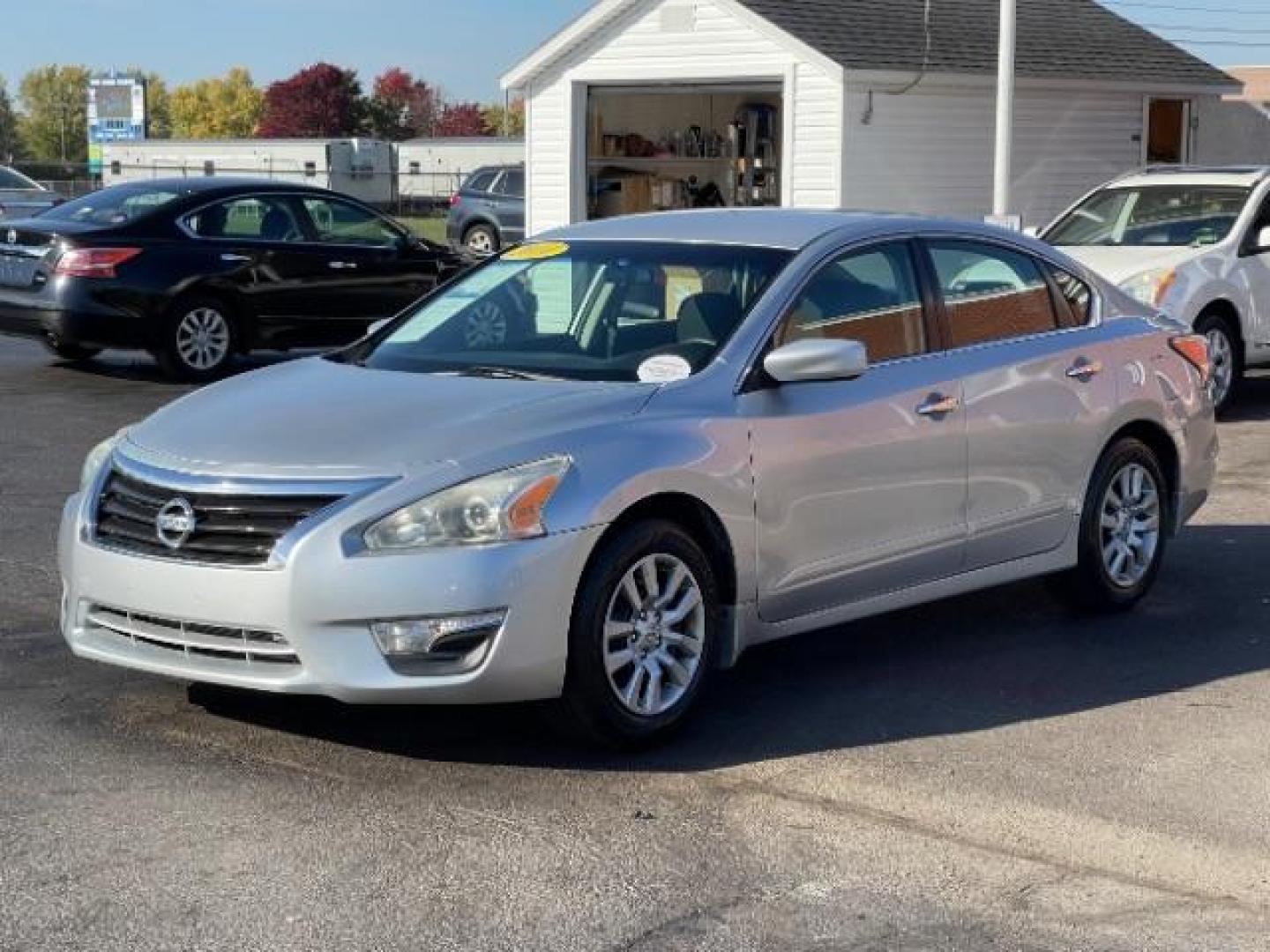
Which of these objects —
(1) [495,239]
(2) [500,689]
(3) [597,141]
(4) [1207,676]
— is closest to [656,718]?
(2) [500,689]

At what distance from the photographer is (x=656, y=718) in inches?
227

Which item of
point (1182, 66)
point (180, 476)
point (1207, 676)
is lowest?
point (1207, 676)

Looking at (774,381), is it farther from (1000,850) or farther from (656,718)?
(1000,850)

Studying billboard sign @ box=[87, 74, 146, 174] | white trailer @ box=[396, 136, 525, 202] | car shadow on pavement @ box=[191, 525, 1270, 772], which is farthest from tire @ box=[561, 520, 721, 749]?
billboard sign @ box=[87, 74, 146, 174]

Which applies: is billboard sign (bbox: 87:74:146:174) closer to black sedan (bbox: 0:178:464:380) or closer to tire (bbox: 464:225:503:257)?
tire (bbox: 464:225:503:257)

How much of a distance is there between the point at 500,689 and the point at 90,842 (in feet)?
3.84

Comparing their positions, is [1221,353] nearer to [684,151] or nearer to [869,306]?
[869,306]

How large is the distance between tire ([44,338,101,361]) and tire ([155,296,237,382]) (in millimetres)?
705

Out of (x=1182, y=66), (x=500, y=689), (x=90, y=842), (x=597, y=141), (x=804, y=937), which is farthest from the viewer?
(x=1182, y=66)

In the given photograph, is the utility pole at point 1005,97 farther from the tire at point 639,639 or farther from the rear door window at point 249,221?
the tire at point 639,639

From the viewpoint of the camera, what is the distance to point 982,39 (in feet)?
76.6

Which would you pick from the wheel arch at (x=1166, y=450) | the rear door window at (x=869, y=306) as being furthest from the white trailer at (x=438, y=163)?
the rear door window at (x=869, y=306)

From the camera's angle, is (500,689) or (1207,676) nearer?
(500,689)

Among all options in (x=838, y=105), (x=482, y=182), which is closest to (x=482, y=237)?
(x=482, y=182)
